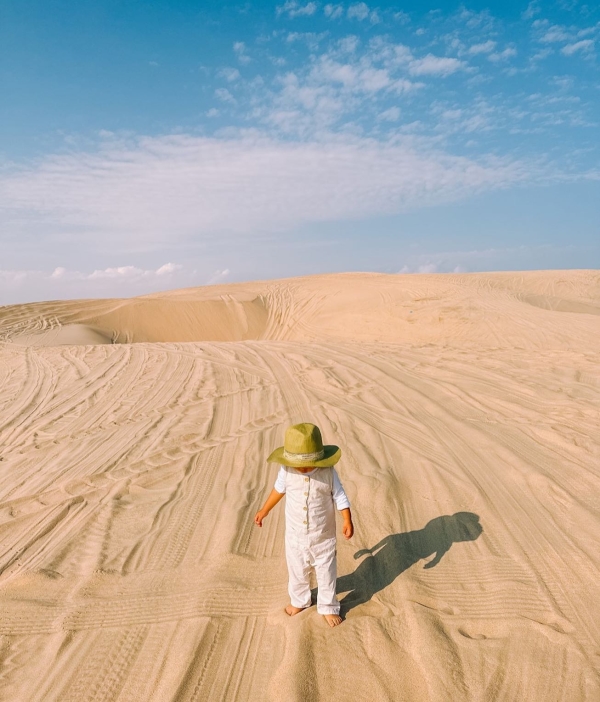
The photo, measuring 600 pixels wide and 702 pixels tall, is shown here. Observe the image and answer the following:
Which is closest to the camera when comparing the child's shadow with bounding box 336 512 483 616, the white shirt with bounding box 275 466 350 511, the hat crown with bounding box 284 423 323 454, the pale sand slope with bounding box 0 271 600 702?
the pale sand slope with bounding box 0 271 600 702

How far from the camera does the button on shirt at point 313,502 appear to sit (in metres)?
2.86

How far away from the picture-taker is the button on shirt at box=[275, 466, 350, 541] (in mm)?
2857

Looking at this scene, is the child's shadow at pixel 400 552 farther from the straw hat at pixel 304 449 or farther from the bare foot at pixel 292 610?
the straw hat at pixel 304 449

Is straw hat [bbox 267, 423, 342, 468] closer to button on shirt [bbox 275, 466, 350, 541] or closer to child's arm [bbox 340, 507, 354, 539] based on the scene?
button on shirt [bbox 275, 466, 350, 541]

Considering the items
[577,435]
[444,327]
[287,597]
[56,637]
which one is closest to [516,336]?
[444,327]

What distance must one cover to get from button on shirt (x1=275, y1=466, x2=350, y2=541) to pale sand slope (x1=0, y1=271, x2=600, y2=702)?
53 centimetres

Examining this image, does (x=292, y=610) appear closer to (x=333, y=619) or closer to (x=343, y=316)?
(x=333, y=619)

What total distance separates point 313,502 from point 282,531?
1243 mm

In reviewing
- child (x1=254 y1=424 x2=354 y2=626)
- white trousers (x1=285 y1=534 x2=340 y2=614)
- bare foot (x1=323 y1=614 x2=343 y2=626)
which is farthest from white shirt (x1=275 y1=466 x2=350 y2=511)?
bare foot (x1=323 y1=614 x2=343 y2=626)

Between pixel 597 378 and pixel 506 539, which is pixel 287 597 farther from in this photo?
pixel 597 378

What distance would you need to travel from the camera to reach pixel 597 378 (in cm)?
806

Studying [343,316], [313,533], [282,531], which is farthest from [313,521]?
[343,316]

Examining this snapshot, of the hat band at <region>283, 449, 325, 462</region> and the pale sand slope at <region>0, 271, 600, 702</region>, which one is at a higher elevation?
the hat band at <region>283, 449, 325, 462</region>

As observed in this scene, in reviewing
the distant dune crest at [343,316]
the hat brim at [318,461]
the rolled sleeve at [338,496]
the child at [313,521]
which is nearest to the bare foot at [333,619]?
the child at [313,521]
